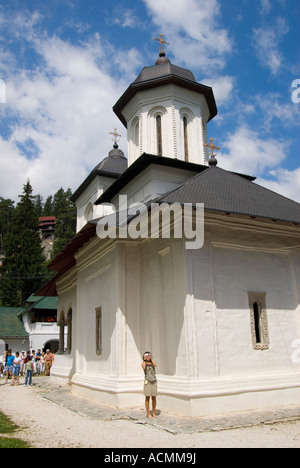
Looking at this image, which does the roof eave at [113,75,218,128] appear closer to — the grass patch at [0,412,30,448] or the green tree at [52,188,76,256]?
the grass patch at [0,412,30,448]

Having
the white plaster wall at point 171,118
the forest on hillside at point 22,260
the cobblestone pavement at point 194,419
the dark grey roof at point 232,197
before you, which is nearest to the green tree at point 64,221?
the forest on hillside at point 22,260

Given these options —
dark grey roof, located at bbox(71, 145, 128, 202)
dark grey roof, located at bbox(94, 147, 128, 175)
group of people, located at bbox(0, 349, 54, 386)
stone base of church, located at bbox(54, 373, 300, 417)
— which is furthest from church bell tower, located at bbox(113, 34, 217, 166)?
group of people, located at bbox(0, 349, 54, 386)

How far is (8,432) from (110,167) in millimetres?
13984

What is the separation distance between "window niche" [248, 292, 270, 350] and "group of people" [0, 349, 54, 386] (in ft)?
29.7

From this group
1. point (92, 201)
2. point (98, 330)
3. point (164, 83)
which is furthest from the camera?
point (92, 201)

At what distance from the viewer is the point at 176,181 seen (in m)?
11.9

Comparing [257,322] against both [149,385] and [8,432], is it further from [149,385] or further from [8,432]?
[8,432]

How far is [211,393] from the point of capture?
692cm

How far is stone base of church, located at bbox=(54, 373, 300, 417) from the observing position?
6879 mm

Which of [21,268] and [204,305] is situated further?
[21,268]

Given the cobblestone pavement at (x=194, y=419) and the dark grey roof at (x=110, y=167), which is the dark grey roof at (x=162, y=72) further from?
the cobblestone pavement at (x=194, y=419)

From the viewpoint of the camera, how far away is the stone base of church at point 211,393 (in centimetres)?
688

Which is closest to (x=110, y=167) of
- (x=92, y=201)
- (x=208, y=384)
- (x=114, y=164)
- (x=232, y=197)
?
(x=114, y=164)

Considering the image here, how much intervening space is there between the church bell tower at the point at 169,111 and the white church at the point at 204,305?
323cm
